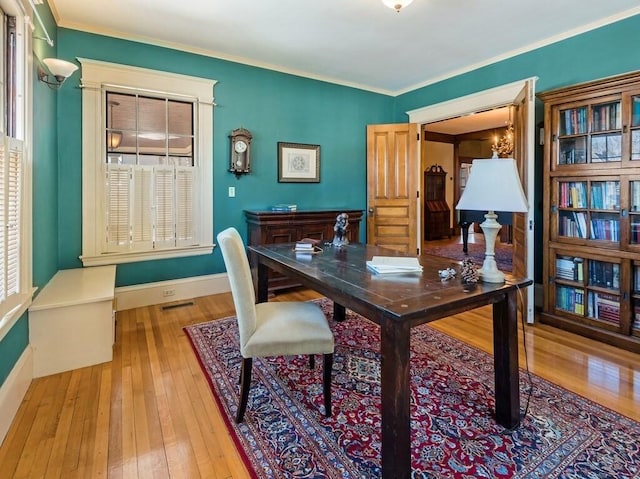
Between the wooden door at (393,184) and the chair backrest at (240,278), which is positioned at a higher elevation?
the wooden door at (393,184)

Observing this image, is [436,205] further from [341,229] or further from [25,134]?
[25,134]

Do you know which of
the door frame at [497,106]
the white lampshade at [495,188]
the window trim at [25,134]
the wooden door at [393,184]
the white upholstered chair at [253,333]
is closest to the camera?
the white lampshade at [495,188]

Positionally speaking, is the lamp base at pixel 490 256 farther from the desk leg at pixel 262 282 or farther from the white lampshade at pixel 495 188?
the desk leg at pixel 262 282

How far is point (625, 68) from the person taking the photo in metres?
2.99

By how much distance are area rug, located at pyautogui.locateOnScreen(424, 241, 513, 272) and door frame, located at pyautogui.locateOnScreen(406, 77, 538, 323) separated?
77.9 inches

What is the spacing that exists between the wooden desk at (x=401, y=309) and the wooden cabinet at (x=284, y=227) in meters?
1.56

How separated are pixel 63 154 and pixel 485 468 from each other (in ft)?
12.7

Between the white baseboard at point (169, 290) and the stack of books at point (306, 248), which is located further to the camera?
the white baseboard at point (169, 290)

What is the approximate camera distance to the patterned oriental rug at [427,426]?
151 cm

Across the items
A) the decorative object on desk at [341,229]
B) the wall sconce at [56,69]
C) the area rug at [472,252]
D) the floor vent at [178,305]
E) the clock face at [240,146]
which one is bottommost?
the floor vent at [178,305]

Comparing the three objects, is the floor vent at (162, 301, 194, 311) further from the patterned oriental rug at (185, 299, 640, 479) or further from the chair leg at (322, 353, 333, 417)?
the chair leg at (322, 353, 333, 417)

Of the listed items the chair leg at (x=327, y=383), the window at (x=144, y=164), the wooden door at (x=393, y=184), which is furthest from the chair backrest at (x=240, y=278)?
the wooden door at (x=393, y=184)

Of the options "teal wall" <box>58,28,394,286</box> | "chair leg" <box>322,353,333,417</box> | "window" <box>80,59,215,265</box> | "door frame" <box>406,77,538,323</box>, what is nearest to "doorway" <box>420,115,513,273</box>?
"door frame" <box>406,77,538,323</box>

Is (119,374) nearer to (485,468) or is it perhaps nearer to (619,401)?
(485,468)
